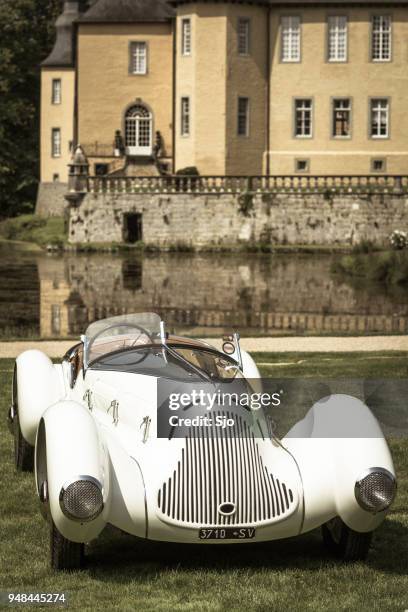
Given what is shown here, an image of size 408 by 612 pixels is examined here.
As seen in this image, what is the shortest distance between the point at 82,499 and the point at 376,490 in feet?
4.98

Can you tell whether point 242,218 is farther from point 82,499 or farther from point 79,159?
point 82,499

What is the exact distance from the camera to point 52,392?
8.77 meters

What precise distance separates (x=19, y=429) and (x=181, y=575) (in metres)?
2.54

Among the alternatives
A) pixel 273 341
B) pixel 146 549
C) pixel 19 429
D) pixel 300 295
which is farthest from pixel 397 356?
pixel 300 295

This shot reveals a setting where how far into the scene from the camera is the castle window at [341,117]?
5894 centimetres

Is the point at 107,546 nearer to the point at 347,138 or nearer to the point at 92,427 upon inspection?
the point at 92,427

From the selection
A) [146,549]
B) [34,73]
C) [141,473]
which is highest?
[34,73]

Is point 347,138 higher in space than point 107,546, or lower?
higher

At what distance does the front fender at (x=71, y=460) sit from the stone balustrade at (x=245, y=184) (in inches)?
1828

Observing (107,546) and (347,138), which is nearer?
(107,546)

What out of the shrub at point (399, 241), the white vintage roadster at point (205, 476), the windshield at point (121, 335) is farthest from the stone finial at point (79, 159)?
the white vintage roadster at point (205, 476)

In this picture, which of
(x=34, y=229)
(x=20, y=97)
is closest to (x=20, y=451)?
(x=34, y=229)

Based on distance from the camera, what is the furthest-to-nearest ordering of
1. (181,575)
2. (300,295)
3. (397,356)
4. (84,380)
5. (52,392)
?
(300,295)
(397,356)
(52,392)
(84,380)
(181,575)

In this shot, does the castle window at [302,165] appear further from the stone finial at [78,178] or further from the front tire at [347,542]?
the front tire at [347,542]
